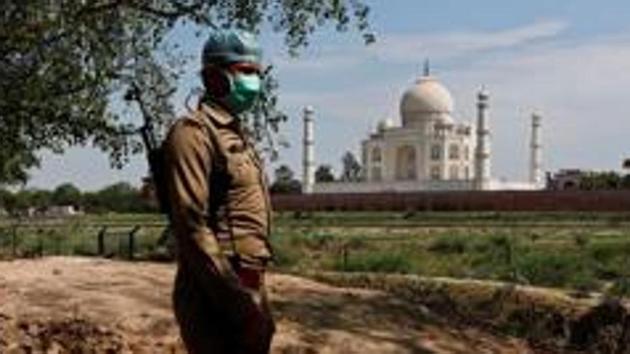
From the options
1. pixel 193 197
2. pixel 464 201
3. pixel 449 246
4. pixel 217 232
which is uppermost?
pixel 193 197

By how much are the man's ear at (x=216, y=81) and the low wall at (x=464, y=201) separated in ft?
224

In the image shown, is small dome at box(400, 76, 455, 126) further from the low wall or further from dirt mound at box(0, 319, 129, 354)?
dirt mound at box(0, 319, 129, 354)

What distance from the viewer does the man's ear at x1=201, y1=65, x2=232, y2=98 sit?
15.8 ft

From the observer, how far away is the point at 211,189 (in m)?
4.69

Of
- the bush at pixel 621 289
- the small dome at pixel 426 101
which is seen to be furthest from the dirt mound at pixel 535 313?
the small dome at pixel 426 101

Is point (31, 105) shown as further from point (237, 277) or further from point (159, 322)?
point (237, 277)

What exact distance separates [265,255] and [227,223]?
18 centimetres

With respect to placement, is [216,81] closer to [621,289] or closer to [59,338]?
[59,338]

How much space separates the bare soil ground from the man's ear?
5.07m

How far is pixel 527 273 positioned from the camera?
24.5 meters

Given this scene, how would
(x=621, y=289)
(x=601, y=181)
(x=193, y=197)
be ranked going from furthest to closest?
(x=601, y=181) → (x=621, y=289) → (x=193, y=197)

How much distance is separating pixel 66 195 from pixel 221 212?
99894mm

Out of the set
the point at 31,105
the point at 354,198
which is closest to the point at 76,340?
the point at 31,105

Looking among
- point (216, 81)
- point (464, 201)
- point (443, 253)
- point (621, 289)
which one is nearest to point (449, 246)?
point (443, 253)
